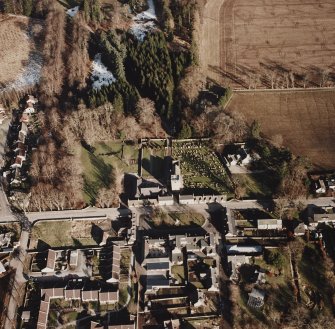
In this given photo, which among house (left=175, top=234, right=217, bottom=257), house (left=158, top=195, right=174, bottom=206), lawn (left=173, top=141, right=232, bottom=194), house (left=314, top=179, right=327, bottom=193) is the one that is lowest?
house (left=175, top=234, right=217, bottom=257)

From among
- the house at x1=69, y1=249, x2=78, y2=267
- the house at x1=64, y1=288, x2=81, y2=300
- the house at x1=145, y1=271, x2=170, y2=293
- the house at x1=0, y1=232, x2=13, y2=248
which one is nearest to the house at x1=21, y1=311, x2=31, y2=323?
the house at x1=64, y1=288, x2=81, y2=300

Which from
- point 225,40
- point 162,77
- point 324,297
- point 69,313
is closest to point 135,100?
point 162,77

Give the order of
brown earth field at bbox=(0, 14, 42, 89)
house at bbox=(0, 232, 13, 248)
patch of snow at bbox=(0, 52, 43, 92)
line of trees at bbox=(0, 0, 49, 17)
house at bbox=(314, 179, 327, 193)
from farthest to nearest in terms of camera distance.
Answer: line of trees at bbox=(0, 0, 49, 17) → brown earth field at bbox=(0, 14, 42, 89) → patch of snow at bbox=(0, 52, 43, 92) → house at bbox=(314, 179, 327, 193) → house at bbox=(0, 232, 13, 248)

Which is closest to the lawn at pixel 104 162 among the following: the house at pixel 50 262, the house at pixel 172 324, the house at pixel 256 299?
the house at pixel 50 262

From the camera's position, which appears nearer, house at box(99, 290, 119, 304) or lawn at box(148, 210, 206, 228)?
house at box(99, 290, 119, 304)

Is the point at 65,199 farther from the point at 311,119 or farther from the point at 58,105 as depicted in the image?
the point at 311,119

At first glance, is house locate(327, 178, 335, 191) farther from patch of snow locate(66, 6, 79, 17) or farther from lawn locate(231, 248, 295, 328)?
patch of snow locate(66, 6, 79, 17)
